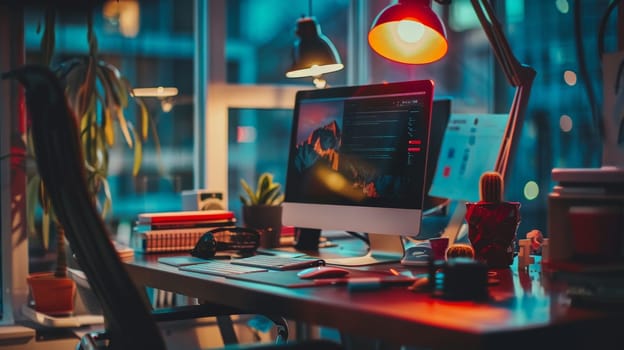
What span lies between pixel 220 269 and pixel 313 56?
1.02 meters

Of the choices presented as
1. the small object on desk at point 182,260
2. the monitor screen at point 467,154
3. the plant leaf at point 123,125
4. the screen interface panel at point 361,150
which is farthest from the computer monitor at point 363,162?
the plant leaf at point 123,125

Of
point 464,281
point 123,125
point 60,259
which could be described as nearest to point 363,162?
point 464,281

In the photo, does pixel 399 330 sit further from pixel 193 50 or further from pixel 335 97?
pixel 193 50

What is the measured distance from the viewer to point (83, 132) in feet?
9.78

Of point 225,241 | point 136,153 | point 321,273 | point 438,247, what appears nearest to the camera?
point 321,273

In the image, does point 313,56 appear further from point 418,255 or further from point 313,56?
point 418,255

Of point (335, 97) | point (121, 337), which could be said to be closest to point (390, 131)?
point (335, 97)

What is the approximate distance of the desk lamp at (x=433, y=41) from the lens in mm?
2393

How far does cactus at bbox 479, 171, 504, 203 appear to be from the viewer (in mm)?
2143

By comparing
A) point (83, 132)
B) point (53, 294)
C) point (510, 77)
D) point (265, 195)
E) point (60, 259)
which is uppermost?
point (510, 77)

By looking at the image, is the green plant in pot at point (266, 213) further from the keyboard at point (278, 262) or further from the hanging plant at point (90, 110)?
the hanging plant at point (90, 110)

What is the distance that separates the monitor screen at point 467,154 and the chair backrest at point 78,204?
162cm

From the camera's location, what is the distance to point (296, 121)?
8.73ft

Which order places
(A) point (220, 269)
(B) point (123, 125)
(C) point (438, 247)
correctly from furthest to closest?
(B) point (123, 125) → (C) point (438, 247) → (A) point (220, 269)
